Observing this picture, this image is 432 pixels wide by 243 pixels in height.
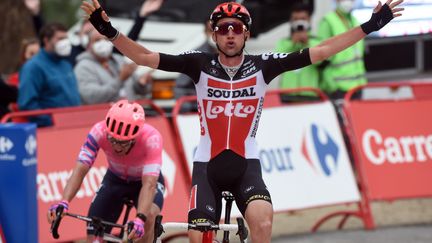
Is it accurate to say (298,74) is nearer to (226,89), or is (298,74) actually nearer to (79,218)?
(226,89)

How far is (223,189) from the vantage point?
26.6 ft

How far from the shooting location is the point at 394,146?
1278cm

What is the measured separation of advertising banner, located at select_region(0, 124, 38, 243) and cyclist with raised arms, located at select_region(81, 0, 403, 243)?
2.00m

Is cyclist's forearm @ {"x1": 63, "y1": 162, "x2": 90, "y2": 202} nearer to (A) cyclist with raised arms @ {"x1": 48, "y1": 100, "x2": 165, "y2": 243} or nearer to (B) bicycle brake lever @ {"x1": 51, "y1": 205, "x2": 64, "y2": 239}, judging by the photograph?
(A) cyclist with raised arms @ {"x1": 48, "y1": 100, "x2": 165, "y2": 243}

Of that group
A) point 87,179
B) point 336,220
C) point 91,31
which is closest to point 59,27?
point 91,31

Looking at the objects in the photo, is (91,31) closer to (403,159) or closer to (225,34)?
(403,159)

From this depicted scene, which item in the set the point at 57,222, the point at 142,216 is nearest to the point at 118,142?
the point at 142,216

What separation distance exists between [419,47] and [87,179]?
7.97 metres

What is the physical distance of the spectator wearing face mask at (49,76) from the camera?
11797 millimetres

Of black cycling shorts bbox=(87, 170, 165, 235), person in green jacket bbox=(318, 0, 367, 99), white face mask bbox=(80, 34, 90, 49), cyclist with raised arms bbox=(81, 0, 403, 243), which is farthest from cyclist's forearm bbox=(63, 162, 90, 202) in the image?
A: person in green jacket bbox=(318, 0, 367, 99)

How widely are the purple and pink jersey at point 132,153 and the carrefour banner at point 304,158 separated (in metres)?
2.81

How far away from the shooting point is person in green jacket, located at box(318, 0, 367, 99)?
13.8m

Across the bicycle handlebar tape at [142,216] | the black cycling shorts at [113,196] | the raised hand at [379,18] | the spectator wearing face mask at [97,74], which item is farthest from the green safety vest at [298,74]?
the bicycle handlebar tape at [142,216]

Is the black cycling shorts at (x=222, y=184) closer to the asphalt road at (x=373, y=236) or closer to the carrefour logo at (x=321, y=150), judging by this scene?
the asphalt road at (x=373, y=236)
